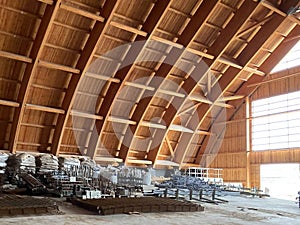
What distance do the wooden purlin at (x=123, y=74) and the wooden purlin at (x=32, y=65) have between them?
5844 mm

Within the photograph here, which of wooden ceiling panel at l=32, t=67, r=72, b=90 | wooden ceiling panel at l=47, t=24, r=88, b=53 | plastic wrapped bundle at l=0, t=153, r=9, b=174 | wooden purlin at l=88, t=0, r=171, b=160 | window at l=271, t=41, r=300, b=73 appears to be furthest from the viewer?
window at l=271, t=41, r=300, b=73

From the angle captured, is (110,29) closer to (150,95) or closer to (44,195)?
(150,95)

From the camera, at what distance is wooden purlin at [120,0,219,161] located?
72.8 ft

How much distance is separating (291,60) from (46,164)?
22.1m

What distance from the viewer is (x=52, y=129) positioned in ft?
81.7

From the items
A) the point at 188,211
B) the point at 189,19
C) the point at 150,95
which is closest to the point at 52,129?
the point at 150,95

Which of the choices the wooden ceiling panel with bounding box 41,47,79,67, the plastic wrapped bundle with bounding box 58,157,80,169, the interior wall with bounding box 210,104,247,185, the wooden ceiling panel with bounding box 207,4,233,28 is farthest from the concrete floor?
the interior wall with bounding box 210,104,247,185

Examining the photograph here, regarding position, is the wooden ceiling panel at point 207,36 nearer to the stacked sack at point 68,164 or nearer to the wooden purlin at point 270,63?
the wooden purlin at point 270,63

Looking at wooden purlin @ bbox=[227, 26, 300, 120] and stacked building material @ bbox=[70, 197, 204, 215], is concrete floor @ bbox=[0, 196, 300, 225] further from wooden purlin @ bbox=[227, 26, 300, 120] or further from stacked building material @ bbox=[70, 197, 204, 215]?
wooden purlin @ bbox=[227, 26, 300, 120]

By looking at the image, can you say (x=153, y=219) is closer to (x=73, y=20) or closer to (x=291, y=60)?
(x=73, y=20)

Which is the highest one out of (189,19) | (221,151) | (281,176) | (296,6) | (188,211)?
(296,6)

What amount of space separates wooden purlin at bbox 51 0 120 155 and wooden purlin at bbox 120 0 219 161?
604 cm

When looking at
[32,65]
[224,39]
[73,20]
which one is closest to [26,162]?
[32,65]

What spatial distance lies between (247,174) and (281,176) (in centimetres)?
326
